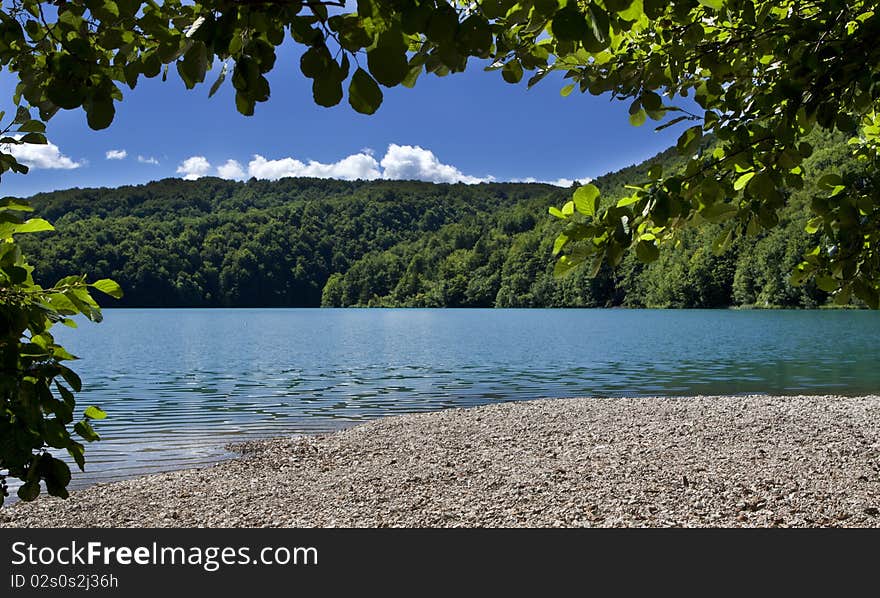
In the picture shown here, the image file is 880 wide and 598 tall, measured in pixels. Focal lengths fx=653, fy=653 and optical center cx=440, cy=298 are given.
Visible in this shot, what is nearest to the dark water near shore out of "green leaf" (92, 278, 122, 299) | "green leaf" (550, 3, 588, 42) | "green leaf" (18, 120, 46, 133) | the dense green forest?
"green leaf" (92, 278, 122, 299)

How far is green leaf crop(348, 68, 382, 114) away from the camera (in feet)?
5.46

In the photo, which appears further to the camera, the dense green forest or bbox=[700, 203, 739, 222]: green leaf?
the dense green forest

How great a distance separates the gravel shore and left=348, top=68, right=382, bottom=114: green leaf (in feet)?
21.8

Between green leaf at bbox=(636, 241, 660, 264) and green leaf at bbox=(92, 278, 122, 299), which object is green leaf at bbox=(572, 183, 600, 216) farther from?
green leaf at bbox=(92, 278, 122, 299)

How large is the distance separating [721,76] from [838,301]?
1.36 meters

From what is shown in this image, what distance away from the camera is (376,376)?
93.7 ft

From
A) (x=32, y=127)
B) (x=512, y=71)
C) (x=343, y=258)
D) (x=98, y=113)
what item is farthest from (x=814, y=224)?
(x=343, y=258)

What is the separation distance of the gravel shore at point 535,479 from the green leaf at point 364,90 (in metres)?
6.65

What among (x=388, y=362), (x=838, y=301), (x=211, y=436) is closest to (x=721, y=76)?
(x=838, y=301)

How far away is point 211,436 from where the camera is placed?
1551 centimetres

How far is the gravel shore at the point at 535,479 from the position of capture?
25.5ft

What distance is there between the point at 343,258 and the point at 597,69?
18450 cm

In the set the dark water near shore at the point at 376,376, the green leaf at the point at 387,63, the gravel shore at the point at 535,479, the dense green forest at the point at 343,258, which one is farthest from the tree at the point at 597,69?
the dense green forest at the point at 343,258
